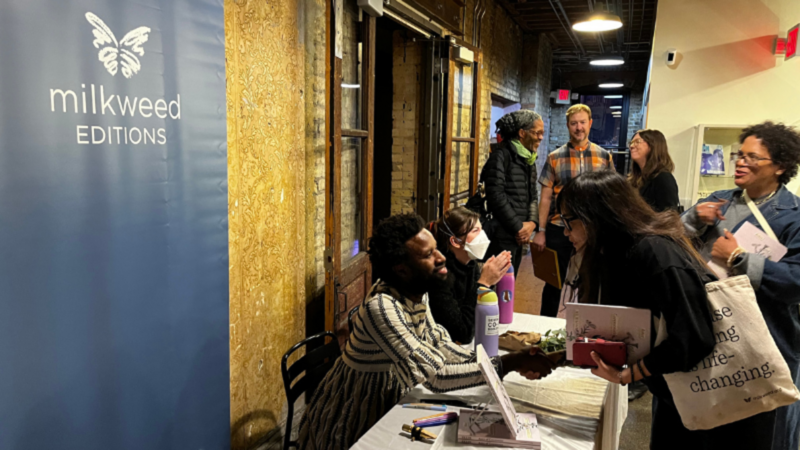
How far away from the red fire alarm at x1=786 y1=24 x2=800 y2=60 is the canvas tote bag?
3.50 meters

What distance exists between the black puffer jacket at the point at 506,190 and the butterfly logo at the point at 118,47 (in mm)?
2681

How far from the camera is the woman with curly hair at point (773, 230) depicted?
1.92m

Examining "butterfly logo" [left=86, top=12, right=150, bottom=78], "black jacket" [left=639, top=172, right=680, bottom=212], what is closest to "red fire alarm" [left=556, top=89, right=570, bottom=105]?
"black jacket" [left=639, top=172, right=680, bottom=212]

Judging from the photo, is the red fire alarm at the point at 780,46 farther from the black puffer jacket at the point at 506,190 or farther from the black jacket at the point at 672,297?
the black jacket at the point at 672,297

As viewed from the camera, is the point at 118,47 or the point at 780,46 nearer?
the point at 118,47

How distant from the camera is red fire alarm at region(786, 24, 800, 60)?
3.96 meters

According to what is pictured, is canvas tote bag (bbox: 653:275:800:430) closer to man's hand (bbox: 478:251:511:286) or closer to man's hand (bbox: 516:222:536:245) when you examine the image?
man's hand (bbox: 478:251:511:286)

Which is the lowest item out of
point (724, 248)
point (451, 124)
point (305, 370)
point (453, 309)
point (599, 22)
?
point (305, 370)

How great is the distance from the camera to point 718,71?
436cm

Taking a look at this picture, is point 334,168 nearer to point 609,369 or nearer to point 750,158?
point 609,369

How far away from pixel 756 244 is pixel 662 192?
4.64 ft

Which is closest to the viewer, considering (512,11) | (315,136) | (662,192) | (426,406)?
(426,406)

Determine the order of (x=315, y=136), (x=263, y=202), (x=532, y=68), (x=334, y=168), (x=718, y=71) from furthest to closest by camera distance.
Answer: (x=532, y=68), (x=718, y=71), (x=315, y=136), (x=334, y=168), (x=263, y=202)

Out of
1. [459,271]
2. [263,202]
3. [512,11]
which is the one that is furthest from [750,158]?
[512,11]
